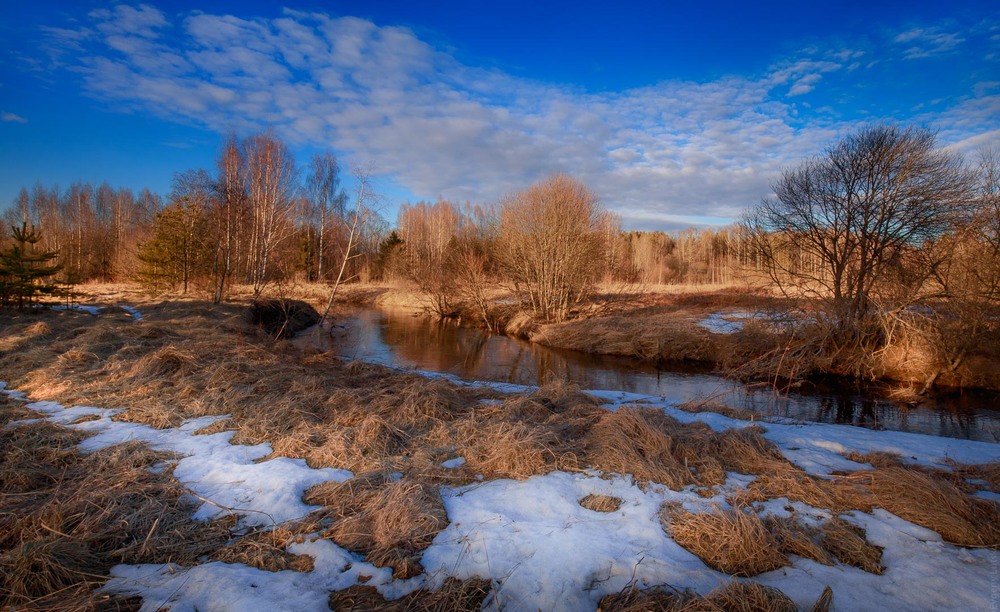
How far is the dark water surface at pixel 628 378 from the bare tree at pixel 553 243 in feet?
10.8

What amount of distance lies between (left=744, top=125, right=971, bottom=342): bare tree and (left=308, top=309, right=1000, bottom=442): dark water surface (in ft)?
8.46

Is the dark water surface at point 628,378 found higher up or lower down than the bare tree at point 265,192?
lower down

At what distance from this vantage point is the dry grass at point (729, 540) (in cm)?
305

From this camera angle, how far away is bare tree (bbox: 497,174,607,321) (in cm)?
2080

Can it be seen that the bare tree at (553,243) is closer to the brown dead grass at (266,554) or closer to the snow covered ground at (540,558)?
the snow covered ground at (540,558)

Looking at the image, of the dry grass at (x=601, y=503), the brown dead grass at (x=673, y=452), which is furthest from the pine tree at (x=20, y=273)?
the dry grass at (x=601, y=503)

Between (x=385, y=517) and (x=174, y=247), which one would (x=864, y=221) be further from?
(x=174, y=247)

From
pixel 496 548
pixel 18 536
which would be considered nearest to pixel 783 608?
pixel 496 548

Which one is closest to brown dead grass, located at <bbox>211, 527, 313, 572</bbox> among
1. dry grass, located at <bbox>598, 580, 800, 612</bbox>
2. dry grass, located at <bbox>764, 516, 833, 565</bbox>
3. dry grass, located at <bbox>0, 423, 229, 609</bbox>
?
dry grass, located at <bbox>0, 423, 229, 609</bbox>

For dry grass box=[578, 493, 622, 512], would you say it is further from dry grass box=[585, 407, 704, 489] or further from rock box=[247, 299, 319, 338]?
rock box=[247, 299, 319, 338]

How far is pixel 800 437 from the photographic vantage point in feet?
20.4

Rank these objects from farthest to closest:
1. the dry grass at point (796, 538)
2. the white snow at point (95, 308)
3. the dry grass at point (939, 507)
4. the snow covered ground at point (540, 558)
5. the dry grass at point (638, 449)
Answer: the white snow at point (95, 308), the dry grass at point (638, 449), the dry grass at point (939, 507), the dry grass at point (796, 538), the snow covered ground at point (540, 558)

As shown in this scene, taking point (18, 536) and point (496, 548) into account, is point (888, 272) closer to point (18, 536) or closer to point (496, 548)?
point (496, 548)

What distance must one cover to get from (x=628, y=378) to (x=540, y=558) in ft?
36.4
